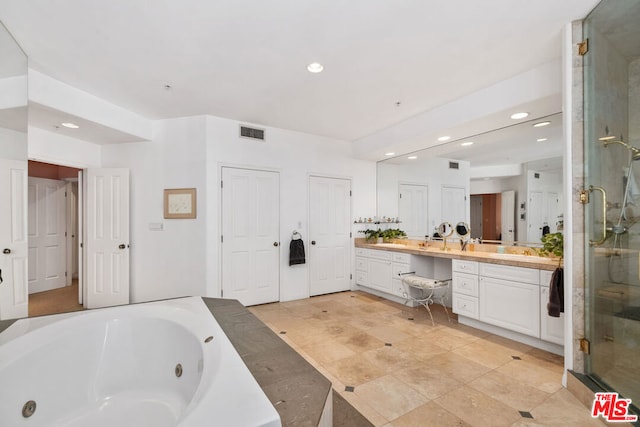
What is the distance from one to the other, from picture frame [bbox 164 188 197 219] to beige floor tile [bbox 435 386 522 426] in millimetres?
3347

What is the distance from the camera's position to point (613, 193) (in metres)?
1.82

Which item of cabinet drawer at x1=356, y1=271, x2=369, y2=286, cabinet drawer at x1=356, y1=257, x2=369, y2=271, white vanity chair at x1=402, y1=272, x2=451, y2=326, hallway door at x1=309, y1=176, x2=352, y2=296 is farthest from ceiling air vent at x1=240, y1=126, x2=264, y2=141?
white vanity chair at x1=402, y1=272, x2=451, y2=326

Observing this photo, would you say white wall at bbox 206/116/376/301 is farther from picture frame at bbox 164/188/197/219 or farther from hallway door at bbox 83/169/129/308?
hallway door at bbox 83/169/129/308

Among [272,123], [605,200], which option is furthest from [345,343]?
[272,123]

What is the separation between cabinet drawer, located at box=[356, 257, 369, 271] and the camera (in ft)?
15.4

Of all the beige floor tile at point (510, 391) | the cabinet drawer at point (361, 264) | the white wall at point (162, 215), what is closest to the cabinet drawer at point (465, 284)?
the beige floor tile at point (510, 391)

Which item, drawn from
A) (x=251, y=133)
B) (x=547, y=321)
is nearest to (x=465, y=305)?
(x=547, y=321)

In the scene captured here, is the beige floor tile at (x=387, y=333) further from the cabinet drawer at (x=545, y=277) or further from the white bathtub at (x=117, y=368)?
the white bathtub at (x=117, y=368)

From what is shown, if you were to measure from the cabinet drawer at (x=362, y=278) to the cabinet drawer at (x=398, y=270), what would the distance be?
0.62 metres

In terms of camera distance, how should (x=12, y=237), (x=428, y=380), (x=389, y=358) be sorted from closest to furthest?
(x=12, y=237)
(x=428, y=380)
(x=389, y=358)

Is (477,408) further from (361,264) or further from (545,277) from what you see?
(361,264)

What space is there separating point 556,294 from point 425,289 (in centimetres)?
137

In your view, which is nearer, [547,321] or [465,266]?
[547,321]

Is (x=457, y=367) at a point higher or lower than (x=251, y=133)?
lower
